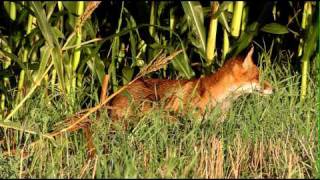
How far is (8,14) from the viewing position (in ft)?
21.4

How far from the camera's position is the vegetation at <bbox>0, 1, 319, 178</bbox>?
496cm

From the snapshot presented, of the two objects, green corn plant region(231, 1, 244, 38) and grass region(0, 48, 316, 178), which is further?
green corn plant region(231, 1, 244, 38)

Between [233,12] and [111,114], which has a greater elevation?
[233,12]

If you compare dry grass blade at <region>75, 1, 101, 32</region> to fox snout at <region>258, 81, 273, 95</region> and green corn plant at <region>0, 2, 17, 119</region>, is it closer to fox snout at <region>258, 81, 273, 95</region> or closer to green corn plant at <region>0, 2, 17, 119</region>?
green corn plant at <region>0, 2, 17, 119</region>

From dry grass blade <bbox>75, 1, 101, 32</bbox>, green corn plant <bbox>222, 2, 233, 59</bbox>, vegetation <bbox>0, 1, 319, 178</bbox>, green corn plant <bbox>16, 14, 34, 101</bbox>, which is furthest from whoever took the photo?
green corn plant <bbox>222, 2, 233, 59</bbox>

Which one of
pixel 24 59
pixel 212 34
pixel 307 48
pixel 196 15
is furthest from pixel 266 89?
pixel 24 59

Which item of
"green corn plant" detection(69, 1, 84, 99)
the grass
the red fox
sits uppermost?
"green corn plant" detection(69, 1, 84, 99)

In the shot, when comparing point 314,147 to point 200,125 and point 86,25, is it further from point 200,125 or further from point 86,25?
point 86,25

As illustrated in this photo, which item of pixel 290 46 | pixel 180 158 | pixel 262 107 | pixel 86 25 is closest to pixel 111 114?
pixel 86 25

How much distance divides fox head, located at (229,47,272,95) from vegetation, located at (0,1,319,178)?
0.09m

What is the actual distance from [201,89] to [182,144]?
3.92ft

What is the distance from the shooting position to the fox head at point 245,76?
6.42 metres

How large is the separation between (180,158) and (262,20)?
79.9 inches

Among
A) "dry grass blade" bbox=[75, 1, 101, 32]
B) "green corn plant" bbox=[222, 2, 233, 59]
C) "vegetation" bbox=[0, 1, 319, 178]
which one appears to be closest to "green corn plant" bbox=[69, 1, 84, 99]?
"vegetation" bbox=[0, 1, 319, 178]
